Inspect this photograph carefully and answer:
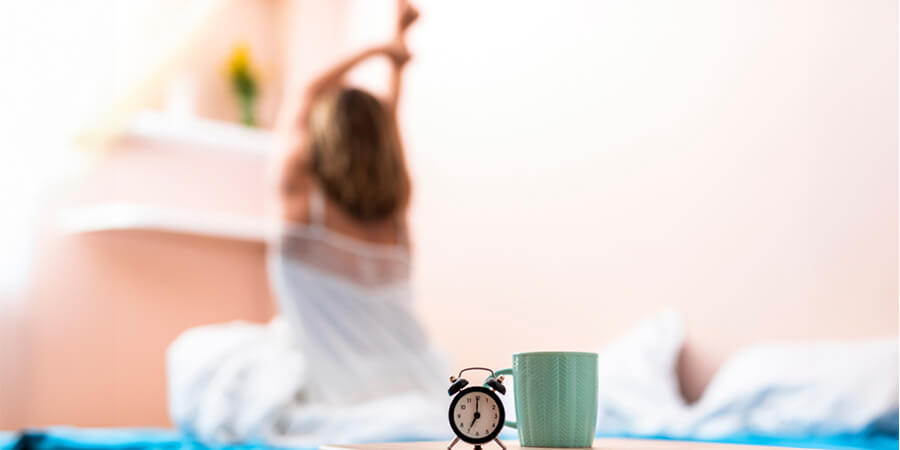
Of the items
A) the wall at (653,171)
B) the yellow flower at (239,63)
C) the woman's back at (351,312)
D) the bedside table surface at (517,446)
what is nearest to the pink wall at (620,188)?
the wall at (653,171)

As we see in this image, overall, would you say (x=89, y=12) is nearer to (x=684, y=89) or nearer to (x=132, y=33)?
(x=132, y=33)

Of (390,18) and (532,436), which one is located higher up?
(390,18)

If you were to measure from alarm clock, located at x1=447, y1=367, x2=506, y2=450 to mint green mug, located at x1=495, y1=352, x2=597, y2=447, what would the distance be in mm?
22

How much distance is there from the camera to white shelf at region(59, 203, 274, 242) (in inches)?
100

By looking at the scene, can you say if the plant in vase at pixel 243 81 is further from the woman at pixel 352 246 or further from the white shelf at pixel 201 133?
the woman at pixel 352 246

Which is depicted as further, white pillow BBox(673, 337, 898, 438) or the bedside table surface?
white pillow BBox(673, 337, 898, 438)

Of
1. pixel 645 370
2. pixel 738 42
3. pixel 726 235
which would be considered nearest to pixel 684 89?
pixel 738 42

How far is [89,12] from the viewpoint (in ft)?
7.70

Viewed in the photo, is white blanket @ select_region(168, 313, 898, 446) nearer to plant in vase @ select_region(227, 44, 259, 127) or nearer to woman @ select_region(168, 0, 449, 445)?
woman @ select_region(168, 0, 449, 445)

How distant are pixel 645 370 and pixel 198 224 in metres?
1.57

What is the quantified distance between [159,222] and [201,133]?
1.10 feet

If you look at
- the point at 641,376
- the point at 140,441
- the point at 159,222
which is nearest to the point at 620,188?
the point at 641,376

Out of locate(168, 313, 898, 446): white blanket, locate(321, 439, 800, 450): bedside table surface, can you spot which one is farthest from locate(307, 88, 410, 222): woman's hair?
locate(321, 439, 800, 450): bedside table surface

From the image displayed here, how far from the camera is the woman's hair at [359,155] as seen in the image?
6.84 feet
